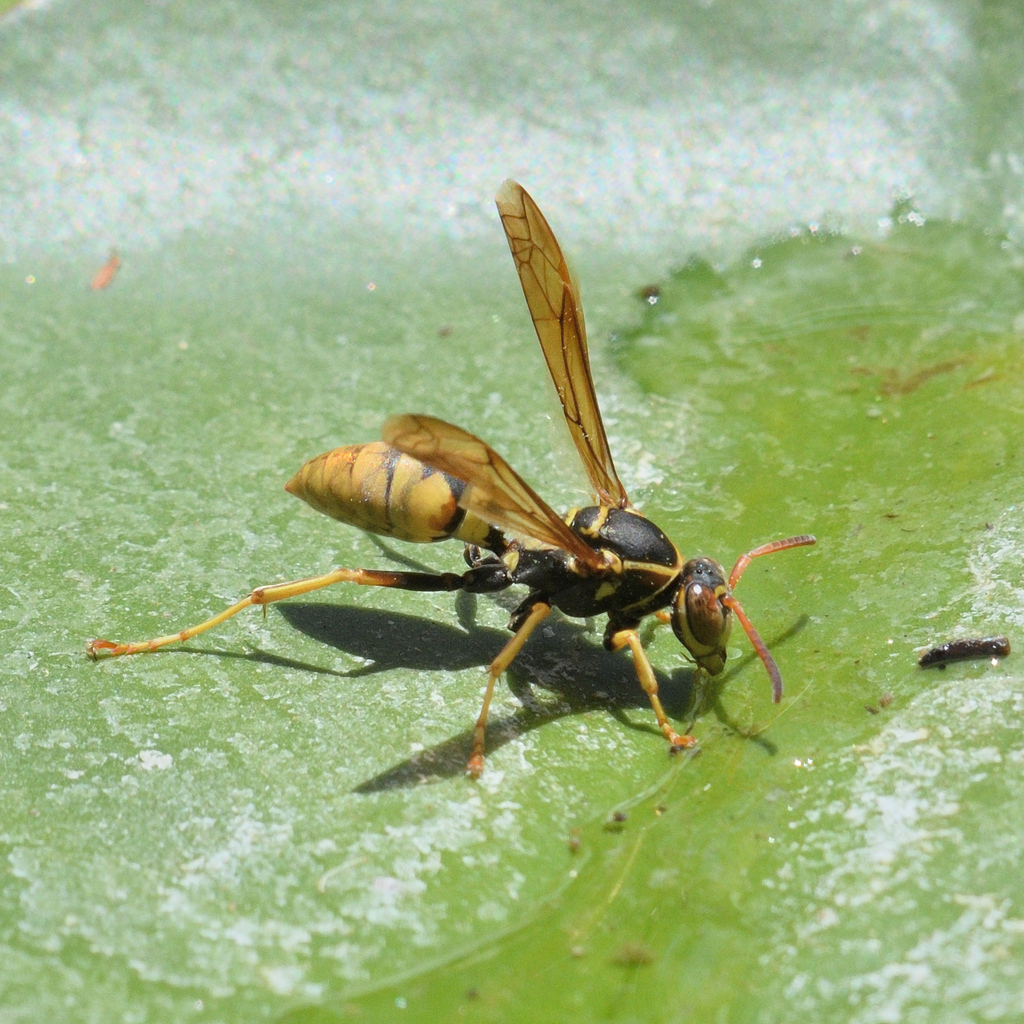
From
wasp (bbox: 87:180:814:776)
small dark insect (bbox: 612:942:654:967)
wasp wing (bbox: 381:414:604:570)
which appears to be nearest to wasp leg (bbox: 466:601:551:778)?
wasp (bbox: 87:180:814:776)

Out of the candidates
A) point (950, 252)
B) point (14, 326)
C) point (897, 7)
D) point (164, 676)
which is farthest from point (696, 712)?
point (897, 7)

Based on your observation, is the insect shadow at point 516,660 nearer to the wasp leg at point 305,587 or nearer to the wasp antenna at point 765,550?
the wasp leg at point 305,587

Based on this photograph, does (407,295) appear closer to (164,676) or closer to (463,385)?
(463,385)

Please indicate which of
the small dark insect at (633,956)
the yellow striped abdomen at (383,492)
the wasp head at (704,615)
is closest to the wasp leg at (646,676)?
the wasp head at (704,615)

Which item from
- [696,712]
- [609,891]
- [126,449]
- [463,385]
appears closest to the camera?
[609,891]

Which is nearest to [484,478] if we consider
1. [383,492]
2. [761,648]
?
[383,492]

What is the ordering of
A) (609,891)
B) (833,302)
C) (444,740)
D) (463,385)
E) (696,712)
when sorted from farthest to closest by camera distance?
1. (833,302)
2. (463,385)
3. (696,712)
4. (444,740)
5. (609,891)

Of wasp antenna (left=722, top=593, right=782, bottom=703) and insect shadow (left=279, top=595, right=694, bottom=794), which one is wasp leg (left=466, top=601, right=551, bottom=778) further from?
wasp antenna (left=722, top=593, right=782, bottom=703)
